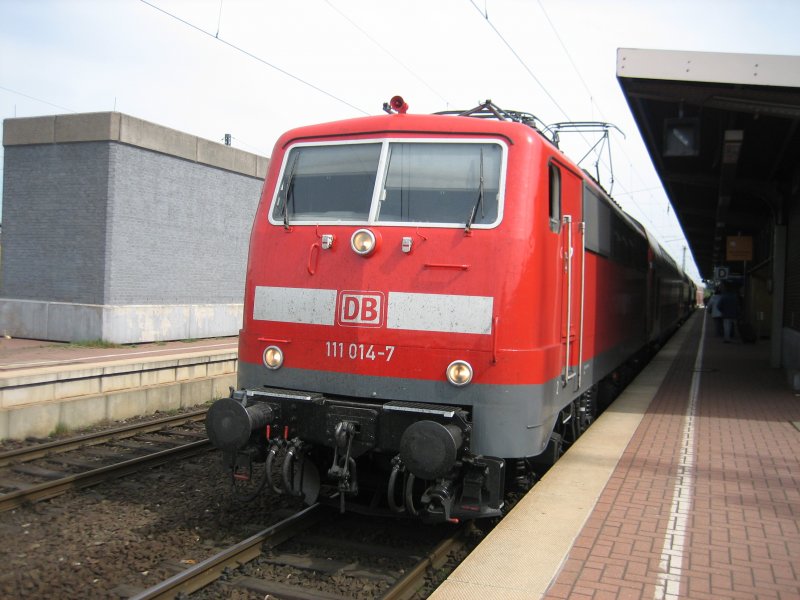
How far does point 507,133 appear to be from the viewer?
17.3 feet

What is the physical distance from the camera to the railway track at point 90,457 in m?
6.64

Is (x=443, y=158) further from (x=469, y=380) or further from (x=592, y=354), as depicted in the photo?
(x=592, y=354)

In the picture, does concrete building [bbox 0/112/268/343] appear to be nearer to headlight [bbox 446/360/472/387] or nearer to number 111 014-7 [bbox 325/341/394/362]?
number 111 014-7 [bbox 325/341/394/362]

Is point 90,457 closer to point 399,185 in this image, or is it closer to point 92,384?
point 92,384

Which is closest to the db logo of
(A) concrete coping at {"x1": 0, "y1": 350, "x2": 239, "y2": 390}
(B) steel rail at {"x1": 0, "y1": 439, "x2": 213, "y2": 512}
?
(B) steel rail at {"x1": 0, "y1": 439, "x2": 213, "y2": 512}

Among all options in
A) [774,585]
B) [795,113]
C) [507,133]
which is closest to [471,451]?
[774,585]

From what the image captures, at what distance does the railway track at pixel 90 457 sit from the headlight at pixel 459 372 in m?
4.00

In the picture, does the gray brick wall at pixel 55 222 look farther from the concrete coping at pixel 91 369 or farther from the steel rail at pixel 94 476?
the steel rail at pixel 94 476

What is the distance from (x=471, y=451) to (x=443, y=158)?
2.16m

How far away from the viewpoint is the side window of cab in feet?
18.6

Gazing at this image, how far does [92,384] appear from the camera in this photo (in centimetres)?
1026

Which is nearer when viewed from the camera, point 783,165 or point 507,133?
point 507,133

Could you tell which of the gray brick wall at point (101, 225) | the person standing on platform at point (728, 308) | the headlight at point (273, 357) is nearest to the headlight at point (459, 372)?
the headlight at point (273, 357)

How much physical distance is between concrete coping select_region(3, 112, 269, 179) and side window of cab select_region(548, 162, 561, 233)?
12756 millimetres
